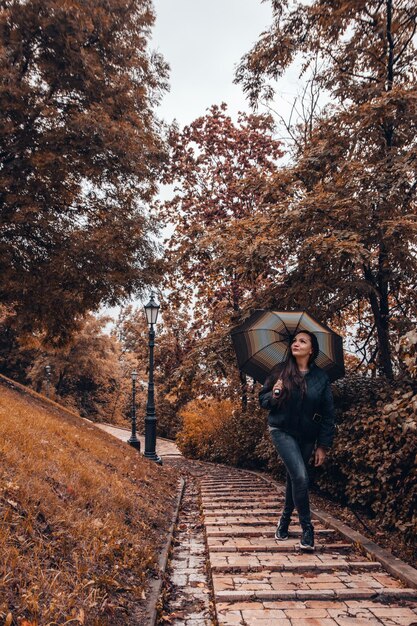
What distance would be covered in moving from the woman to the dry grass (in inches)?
56.6

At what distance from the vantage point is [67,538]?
3.72 metres

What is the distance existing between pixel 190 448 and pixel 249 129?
12641 millimetres

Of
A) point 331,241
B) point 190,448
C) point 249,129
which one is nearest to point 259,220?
point 331,241

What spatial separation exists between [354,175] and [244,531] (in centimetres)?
504

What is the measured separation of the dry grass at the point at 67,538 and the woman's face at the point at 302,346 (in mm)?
2255

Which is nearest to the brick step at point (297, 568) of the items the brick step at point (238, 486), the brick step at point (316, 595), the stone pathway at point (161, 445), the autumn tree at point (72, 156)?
the brick step at point (316, 595)

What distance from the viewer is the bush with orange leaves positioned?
14055 millimetres

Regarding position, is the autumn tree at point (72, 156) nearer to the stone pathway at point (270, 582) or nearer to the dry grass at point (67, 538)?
the dry grass at point (67, 538)

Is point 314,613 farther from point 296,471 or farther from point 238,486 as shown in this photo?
point 238,486

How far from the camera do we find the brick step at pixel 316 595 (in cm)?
335

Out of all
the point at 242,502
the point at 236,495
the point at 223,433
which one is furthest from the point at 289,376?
the point at 223,433

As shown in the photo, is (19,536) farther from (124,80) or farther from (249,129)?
(249,129)

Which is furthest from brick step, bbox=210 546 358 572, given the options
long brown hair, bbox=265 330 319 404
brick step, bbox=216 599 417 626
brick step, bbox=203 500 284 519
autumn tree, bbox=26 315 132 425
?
autumn tree, bbox=26 315 132 425

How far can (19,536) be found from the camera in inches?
131
